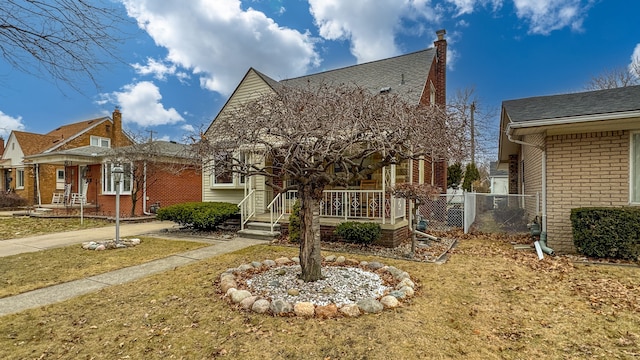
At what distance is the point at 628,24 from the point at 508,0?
17.5 feet

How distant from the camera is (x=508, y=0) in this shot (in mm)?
12242

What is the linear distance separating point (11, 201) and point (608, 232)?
29.7 metres

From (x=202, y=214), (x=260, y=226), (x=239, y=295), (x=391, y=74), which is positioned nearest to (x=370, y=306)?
(x=239, y=295)

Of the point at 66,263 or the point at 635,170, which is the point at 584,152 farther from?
the point at 66,263

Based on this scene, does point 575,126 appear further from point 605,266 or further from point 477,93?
point 477,93

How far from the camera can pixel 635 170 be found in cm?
675

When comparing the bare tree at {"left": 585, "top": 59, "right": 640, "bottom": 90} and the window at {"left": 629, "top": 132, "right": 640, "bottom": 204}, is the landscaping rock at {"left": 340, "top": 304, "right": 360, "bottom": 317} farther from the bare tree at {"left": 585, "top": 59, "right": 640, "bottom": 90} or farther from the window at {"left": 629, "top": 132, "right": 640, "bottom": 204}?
the bare tree at {"left": 585, "top": 59, "right": 640, "bottom": 90}

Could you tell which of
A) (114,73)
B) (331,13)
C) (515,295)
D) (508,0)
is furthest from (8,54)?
(508,0)

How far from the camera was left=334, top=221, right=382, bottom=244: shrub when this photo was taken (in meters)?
7.73

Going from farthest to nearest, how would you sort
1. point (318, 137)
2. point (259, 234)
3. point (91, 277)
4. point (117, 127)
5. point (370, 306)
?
point (117, 127), point (259, 234), point (91, 277), point (318, 137), point (370, 306)

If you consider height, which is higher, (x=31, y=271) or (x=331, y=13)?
(x=331, y=13)

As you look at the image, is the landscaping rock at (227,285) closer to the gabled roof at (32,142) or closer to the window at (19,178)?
the window at (19,178)

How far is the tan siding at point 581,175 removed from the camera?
6816 millimetres

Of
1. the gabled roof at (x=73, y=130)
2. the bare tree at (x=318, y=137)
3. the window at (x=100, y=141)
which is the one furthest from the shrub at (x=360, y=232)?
the window at (x=100, y=141)
